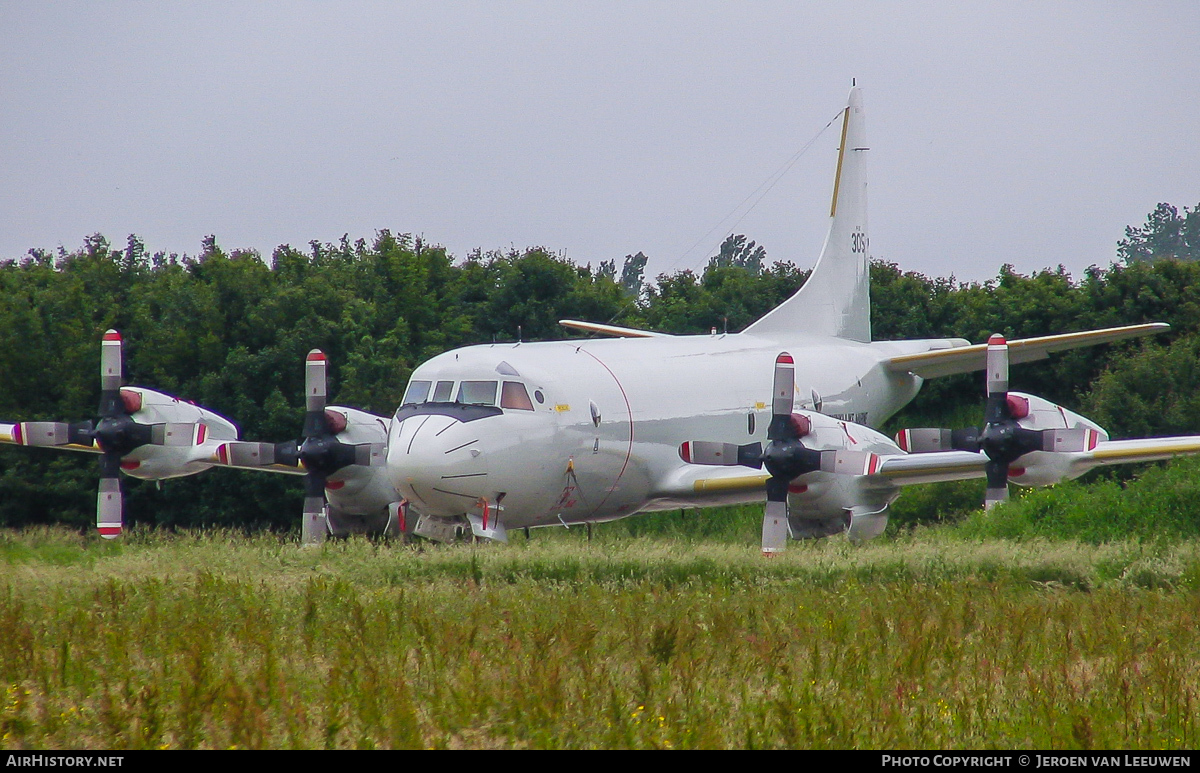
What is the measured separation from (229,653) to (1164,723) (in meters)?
5.94

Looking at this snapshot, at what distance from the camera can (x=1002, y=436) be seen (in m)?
18.8

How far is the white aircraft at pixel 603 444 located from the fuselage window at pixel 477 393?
0.02 m

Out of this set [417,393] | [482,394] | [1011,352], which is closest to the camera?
[482,394]

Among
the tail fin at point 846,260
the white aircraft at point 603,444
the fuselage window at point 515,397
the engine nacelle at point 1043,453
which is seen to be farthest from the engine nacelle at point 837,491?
the tail fin at point 846,260

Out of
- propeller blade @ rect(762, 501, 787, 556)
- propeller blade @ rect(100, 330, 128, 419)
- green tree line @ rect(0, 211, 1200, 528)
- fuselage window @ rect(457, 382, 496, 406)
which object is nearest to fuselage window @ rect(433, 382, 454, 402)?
fuselage window @ rect(457, 382, 496, 406)

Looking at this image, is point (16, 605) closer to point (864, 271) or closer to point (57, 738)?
point (57, 738)

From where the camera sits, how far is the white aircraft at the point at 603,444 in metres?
17.1

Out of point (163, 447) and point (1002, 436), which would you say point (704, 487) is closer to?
point (1002, 436)

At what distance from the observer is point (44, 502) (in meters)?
32.9

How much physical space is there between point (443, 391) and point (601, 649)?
7987 mm

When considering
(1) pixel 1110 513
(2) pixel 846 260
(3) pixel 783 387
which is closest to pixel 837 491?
(3) pixel 783 387

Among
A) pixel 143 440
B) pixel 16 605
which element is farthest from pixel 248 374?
pixel 16 605

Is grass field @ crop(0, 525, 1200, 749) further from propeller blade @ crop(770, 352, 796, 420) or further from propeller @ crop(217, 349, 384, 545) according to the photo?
propeller @ crop(217, 349, 384, 545)

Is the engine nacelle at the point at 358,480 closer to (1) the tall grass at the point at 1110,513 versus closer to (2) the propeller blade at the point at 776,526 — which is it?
(2) the propeller blade at the point at 776,526
